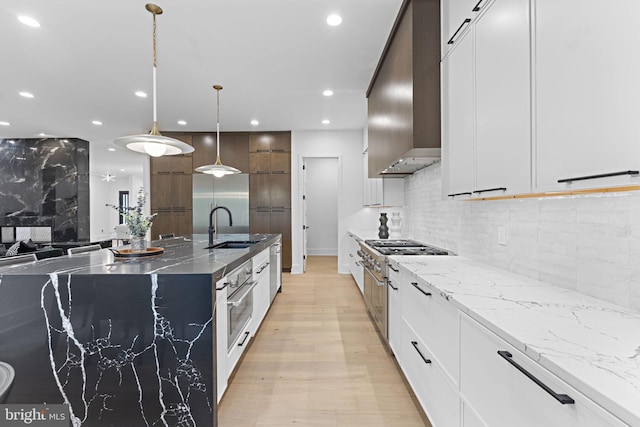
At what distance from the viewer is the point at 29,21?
2.58 meters

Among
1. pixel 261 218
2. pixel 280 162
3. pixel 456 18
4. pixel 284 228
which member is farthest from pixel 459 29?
pixel 261 218

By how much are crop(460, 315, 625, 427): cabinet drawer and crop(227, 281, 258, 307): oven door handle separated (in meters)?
1.41

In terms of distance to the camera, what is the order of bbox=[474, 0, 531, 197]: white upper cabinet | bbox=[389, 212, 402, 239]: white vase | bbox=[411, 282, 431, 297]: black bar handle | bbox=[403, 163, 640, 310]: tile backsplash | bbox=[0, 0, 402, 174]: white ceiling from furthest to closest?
bbox=[389, 212, 402, 239]: white vase, bbox=[0, 0, 402, 174]: white ceiling, bbox=[411, 282, 431, 297]: black bar handle, bbox=[474, 0, 531, 197]: white upper cabinet, bbox=[403, 163, 640, 310]: tile backsplash

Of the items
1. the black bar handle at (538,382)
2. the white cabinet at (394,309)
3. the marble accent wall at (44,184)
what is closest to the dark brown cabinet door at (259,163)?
the marble accent wall at (44,184)

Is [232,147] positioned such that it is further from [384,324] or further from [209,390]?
[209,390]

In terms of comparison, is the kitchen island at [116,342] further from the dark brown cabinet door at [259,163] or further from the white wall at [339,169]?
the dark brown cabinet door at [259,163]

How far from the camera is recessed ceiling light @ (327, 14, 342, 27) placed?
2545 mm

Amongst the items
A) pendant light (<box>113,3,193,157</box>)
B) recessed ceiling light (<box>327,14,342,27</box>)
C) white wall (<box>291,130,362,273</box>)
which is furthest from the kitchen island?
white wall (<box>291,130,362,273</box>)

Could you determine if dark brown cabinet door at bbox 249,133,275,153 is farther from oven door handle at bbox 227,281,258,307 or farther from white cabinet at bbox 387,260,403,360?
white cabinet at bbox 387,260,403,360

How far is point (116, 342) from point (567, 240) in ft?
7.44

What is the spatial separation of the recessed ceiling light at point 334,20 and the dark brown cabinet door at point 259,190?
12.3ft

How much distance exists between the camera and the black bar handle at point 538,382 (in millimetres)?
692

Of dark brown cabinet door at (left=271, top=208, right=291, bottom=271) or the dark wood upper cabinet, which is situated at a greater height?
the dark wood upper cabinet

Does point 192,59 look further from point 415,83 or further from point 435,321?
point 435,321
